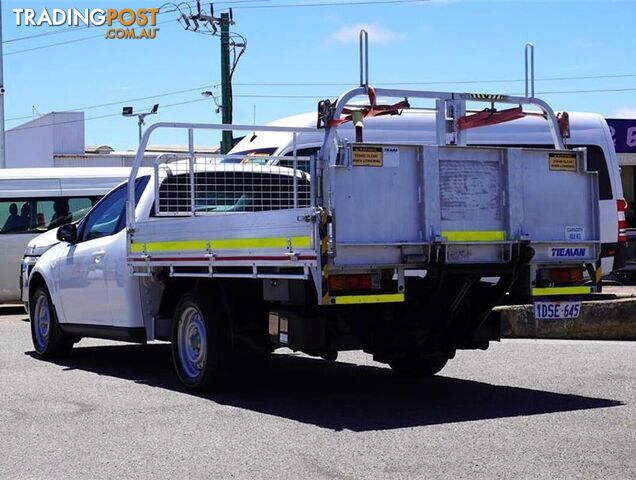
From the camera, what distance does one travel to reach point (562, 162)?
9.21 m

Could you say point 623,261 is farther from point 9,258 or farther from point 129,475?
point 129,475

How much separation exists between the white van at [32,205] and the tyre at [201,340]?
9824 mm

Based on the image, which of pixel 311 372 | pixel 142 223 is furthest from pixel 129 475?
pixel 311 372

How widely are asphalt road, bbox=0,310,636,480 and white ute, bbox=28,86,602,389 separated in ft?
1.60

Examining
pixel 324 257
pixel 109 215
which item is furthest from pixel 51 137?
pixel 324 257

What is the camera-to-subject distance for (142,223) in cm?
1028

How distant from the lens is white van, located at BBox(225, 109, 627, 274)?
16.7m

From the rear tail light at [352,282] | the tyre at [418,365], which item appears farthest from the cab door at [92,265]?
the rear tail light at [352,282]

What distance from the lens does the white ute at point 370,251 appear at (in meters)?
8.20

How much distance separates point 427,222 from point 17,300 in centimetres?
1259

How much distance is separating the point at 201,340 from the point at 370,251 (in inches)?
78.3

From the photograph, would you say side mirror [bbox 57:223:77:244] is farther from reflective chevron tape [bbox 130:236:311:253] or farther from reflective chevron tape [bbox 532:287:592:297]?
A: reflective chevron tape [bbox 532:287:592:297]

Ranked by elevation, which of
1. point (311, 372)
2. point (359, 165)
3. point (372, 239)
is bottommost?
point (311, 372)

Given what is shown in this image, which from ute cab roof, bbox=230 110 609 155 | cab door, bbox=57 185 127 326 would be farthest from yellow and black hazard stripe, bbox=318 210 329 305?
ute cab roof, bbox=230 110 609 155
